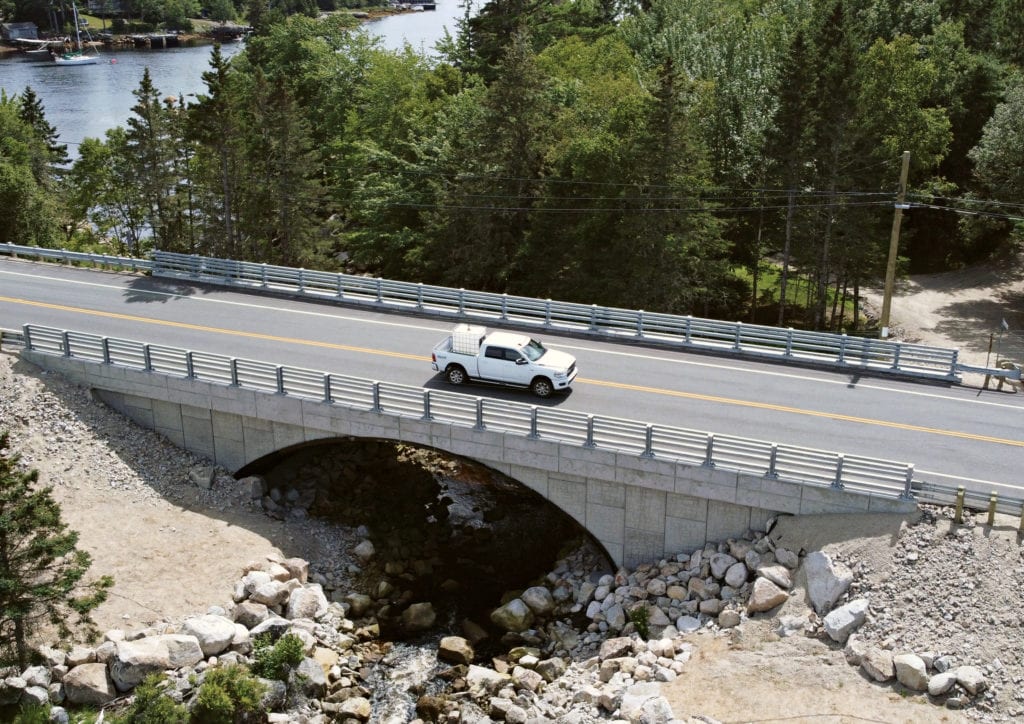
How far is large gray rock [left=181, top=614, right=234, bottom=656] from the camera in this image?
24.3m

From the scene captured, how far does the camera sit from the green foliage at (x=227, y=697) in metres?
22.0

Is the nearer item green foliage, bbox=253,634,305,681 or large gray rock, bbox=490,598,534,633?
green foliage, bbox=253,634,305,681

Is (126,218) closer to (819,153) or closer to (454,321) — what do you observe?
(454,321)

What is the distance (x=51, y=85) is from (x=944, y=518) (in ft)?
438

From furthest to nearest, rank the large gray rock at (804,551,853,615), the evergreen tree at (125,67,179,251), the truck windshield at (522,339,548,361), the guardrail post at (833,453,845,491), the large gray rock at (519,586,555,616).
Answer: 1. the evergreen tree at (125,67,179,251)
2. the truck windshield at (522,339,548,361)
3. the large gray rock at (519,586,555,616)
4. the guardrail post at (833,453,845,491)
5. the large gray rock at (804,551,853,615)

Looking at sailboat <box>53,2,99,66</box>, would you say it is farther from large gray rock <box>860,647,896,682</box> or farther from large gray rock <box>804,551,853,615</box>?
large gray rock <box>860,647,896,682</box>

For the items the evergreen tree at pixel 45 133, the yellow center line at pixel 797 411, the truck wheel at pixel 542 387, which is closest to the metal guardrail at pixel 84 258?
the truck wheel at pixel 542 387

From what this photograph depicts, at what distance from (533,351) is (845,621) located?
12.3 m

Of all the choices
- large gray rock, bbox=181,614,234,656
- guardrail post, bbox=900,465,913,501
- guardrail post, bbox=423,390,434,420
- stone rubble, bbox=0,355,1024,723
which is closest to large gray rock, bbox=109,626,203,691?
stone rubble, bbox=0,355,1024,723

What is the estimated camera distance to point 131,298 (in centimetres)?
3919

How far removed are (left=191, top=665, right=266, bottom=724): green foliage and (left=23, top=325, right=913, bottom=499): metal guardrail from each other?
352 inches

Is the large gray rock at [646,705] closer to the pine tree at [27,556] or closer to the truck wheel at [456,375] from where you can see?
the truck wheel at [456,375]

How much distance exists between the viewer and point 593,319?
35.1 m

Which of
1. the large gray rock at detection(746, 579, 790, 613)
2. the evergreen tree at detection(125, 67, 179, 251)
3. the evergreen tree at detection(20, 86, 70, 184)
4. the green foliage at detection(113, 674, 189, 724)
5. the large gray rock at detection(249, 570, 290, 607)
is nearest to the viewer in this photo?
the green foliage at detection(113, 674, 189, 724)
